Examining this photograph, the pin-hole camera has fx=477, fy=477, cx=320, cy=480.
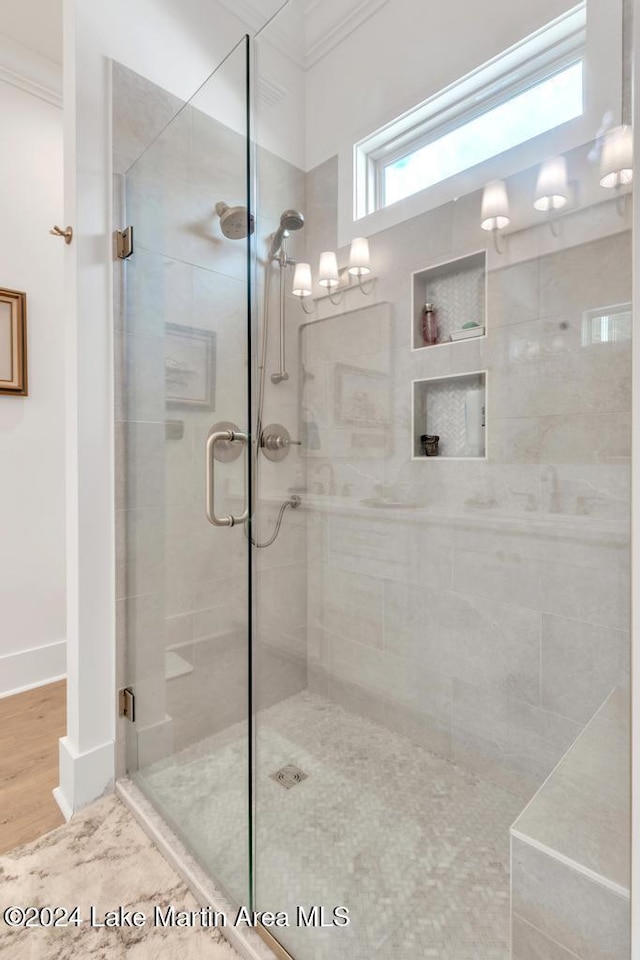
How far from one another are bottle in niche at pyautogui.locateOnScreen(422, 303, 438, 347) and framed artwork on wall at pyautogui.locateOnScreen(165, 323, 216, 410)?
1.98 feet

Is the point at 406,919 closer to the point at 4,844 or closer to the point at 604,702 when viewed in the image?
the point at 604,702

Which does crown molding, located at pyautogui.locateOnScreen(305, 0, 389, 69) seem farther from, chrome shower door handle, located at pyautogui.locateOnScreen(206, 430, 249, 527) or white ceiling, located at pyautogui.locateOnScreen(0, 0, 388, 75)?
chrome shower door handle, located at pyautogui.locateOnScreen(206, 430, 249, 527)

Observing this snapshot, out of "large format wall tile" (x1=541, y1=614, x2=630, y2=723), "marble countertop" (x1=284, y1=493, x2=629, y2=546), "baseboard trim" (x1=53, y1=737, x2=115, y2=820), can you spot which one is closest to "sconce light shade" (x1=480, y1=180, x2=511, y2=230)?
"marble countertop" (x1=284, y1=493, x2=629, y2=546)

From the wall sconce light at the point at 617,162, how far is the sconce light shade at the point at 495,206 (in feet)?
0.84

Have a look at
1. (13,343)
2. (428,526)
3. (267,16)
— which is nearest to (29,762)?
(428,526)

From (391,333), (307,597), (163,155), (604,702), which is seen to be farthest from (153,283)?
(604,702)

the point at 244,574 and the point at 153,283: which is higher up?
the point at 153,283

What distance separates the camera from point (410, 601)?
57.6 inches

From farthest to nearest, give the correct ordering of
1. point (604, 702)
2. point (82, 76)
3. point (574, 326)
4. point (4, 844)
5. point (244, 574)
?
point (82, 76)
point (4, 844)
point (244, 574)
point (574, 326)
point (604, 702)

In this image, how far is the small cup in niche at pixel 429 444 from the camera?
4.51ft

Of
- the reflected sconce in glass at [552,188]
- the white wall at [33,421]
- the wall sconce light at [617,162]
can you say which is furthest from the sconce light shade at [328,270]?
the white wall at [33,421]

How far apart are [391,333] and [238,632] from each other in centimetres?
93

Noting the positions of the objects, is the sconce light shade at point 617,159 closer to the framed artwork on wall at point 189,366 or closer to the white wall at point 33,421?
the framed artwork on wall at point 189,366

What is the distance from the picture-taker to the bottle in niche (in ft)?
4.49
